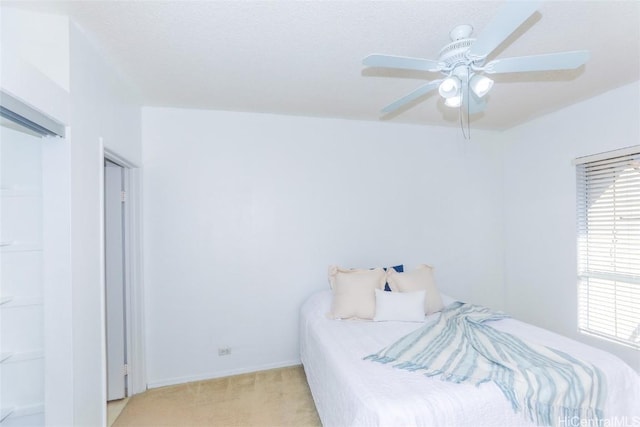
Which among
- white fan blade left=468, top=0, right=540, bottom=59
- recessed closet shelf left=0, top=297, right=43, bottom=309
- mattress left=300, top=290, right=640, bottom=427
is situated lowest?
mattress left=300, top=290, right=640, bottom=427

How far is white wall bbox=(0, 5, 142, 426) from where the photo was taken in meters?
1.49

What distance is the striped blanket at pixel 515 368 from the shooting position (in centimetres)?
152

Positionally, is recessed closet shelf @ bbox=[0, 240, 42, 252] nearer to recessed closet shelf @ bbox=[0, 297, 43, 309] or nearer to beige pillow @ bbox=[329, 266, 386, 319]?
recessed closet shelf @ bbox=[0, 297, 43, 309]

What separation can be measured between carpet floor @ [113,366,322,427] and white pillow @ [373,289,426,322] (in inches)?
36.3

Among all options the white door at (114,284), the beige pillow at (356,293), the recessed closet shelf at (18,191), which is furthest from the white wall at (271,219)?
the recessed closet shelf at (18,191)

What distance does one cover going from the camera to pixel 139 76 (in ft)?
7.29

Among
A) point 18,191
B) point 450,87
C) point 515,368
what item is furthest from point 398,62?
point 18,191

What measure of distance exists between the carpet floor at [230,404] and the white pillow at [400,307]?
36.3 inches

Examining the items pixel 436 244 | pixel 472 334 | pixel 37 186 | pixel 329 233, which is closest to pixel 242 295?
pixel 329 233

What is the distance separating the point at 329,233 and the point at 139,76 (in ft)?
6.89

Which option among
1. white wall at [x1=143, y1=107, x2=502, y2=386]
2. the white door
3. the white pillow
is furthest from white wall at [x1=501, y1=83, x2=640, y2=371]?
the white door

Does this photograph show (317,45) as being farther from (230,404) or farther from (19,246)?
(230,404)

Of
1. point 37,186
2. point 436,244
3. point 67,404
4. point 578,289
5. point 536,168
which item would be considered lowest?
point 67,404

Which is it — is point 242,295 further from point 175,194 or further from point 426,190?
point 426,190
